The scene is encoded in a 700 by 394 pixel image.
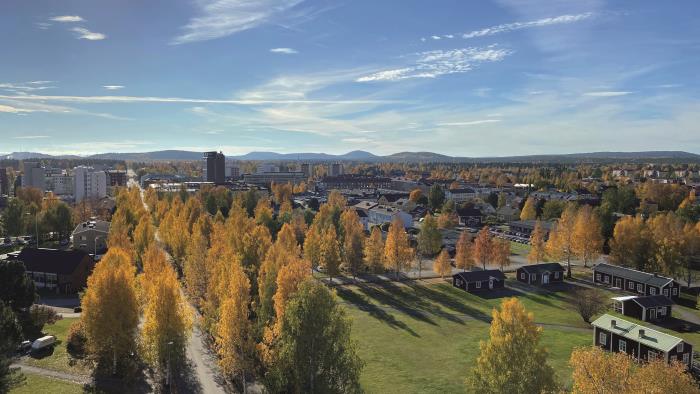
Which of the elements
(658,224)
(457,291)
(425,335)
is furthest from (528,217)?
(425,335)

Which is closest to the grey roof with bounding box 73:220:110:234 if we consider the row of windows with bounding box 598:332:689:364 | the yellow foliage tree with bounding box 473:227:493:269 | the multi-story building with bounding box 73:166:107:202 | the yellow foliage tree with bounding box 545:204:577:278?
the yellow foliage tree with bounding box 473:227:493:269

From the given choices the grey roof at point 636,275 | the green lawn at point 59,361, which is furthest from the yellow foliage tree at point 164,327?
the grey roof at point 636,275

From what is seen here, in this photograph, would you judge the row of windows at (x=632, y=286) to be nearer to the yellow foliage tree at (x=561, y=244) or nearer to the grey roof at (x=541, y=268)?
the yellow foliage tree at (x=561, y=244)

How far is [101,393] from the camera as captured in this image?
32.8 meters

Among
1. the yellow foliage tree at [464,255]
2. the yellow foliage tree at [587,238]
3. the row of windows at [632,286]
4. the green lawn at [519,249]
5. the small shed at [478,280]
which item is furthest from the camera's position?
the green lawn at [519,249]

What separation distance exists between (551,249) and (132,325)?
203 feet

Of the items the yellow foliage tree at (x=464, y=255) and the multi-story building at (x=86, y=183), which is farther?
the multi-story building at (x=86, y=183)

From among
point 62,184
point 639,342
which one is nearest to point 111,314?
point 639,342

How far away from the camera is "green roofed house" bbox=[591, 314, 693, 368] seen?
38.2m

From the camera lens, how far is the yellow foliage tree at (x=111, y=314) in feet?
110

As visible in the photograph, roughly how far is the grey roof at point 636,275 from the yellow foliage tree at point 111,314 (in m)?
61.1

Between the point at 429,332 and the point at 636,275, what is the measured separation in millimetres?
35144

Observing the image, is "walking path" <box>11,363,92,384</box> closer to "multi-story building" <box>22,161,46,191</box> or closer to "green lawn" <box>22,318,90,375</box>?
"green lawn" <box>22,318,90,375</box>

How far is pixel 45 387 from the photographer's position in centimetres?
3362
